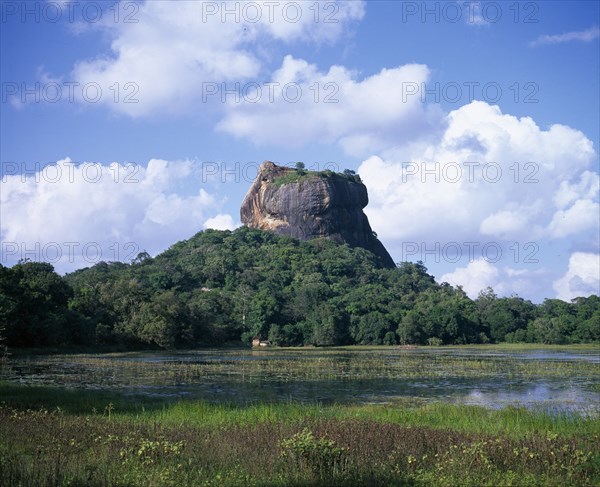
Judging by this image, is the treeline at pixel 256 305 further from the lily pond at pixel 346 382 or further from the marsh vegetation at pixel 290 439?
the marsh vegetation at pixel 290 439

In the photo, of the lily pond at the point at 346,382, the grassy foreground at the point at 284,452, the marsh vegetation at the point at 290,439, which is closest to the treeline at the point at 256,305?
the lily pond at the point at 346,382

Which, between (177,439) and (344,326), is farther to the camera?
(344,326)

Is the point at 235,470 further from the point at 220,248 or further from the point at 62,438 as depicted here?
the point at 220,248

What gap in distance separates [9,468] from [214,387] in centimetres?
2255

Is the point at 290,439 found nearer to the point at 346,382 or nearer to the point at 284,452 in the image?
the point at 284,452

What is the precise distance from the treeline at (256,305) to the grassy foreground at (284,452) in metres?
44.7

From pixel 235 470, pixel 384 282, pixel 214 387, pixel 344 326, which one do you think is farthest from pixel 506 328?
pixel 235 470

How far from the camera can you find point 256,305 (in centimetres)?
11712

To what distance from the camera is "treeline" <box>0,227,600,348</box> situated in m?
75.2

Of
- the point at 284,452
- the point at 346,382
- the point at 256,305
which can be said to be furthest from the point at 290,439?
the point at 256,305

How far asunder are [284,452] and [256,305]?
347ft

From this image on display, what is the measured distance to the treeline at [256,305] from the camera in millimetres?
75188

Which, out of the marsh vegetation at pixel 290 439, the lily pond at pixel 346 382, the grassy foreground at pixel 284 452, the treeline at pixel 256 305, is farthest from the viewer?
the treeline at pixel 256 305

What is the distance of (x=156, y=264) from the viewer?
505ft
